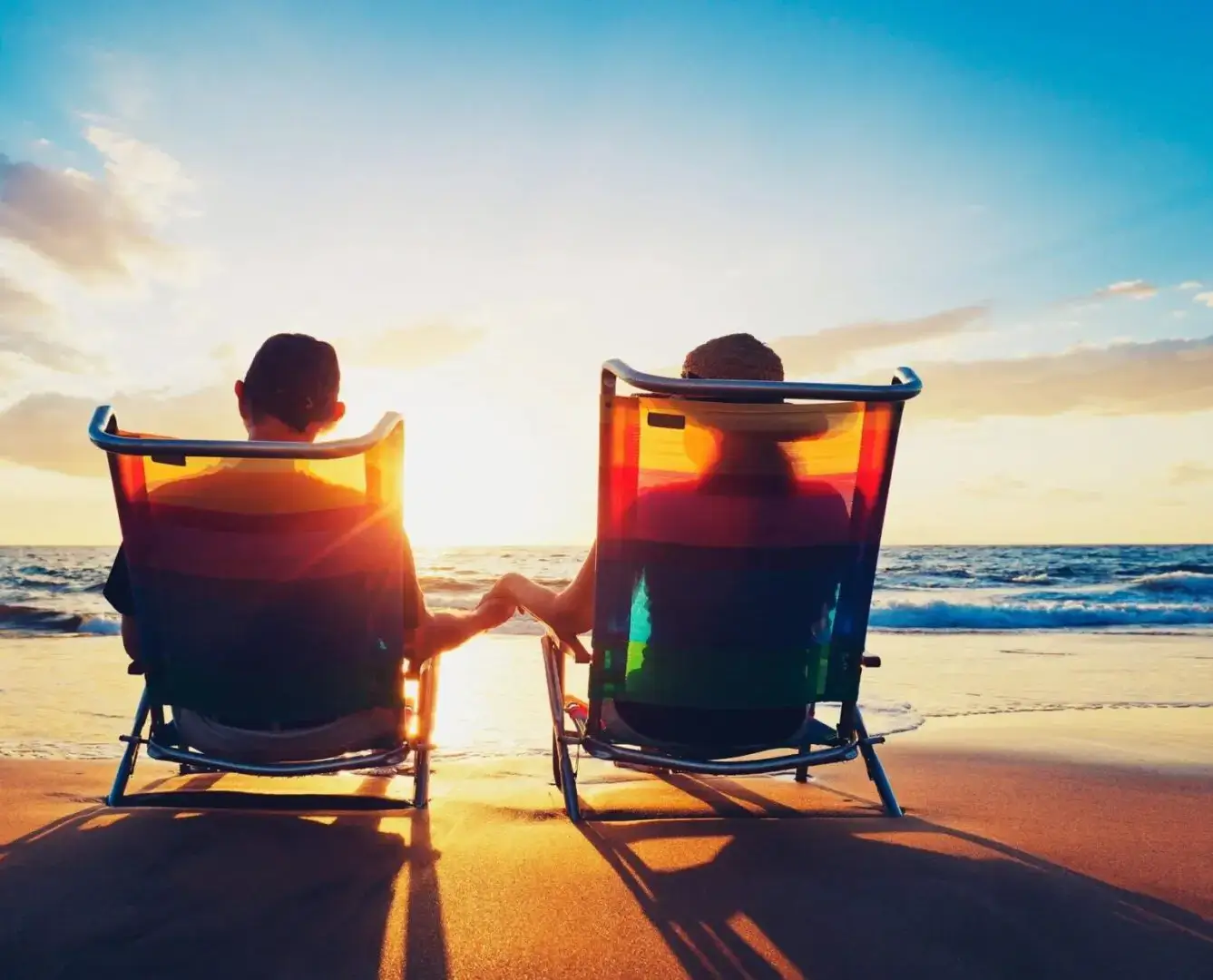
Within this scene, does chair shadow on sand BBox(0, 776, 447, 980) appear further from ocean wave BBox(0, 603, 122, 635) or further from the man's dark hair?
ocean wave BBox(0, 603, 122, 635)

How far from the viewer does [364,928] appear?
202 cm

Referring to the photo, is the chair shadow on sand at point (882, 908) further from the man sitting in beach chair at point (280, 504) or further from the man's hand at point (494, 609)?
the man sitting in beach chair at point (280, 504)

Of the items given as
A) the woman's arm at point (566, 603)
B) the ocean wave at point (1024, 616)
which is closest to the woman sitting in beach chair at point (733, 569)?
the woman's arm at point (566, 603)

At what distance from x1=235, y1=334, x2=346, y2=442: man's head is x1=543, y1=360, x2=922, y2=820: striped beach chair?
987 mm

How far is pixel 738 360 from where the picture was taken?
2.98 metres

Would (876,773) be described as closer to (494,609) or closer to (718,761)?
(718,761)

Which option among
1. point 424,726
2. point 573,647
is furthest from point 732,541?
point 424,726

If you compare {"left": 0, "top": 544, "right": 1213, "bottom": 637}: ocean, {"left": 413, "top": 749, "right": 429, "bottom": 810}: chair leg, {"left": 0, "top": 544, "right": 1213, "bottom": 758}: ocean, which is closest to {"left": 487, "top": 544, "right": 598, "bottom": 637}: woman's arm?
{"left": 413, "top": 749, "right": 429, "bottom": 810}: chair leg

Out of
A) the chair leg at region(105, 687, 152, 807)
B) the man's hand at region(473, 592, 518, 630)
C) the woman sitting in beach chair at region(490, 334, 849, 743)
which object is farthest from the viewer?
the man's hand at region(473, 592, 518, 630)

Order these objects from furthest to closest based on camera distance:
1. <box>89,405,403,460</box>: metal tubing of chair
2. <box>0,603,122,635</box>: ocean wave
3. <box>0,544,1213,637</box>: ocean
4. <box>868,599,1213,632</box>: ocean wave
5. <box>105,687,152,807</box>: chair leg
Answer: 1. <box>868,599,1213,632</box>: ocean wave
2. <box>0,544,1213,637</box>: ocean
3. <box>0,603,122,635</box>: ocean wave
4. <box>105,687,152,807</box>: chair leg
5. <box>89,405,403,460</box>: metal tubing of chair

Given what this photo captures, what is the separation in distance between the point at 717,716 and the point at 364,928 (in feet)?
4.39

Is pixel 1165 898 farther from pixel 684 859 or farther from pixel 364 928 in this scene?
pixel 364 928

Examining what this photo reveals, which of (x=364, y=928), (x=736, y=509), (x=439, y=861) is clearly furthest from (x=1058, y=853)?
(x=364, y=928)

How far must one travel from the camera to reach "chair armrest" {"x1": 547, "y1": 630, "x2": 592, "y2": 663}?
2.98 metres
